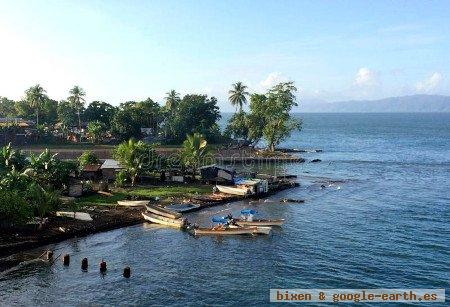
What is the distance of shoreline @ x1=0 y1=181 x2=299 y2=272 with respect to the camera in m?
43.7

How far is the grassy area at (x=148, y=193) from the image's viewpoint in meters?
61.1

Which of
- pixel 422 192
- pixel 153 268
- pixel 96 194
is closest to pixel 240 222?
pixel 153 268

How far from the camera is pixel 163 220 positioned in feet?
178

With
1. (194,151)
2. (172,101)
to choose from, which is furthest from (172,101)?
(194,151)

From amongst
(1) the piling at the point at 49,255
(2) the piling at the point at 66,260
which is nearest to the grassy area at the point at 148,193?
(1) the piling at the point at 49,255

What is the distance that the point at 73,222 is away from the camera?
51281 mm

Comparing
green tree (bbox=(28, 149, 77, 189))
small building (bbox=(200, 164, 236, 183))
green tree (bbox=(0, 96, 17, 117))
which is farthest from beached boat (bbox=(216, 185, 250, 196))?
green tree (bbox=(0, 96, 17, 117))

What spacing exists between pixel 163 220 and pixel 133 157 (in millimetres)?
18012

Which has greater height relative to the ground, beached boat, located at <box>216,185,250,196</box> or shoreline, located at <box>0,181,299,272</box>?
beached boat, located at <box>216,185,250,196</box>

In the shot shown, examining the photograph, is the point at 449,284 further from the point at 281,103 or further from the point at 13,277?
the point at 281,103

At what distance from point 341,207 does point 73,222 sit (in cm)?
3555

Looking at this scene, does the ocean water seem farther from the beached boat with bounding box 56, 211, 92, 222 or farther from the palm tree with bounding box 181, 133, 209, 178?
the palm tree with bounding box 181, 133, 209, 178

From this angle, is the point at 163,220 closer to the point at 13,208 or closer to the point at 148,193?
the point at 148,193

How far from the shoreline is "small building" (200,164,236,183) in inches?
562
